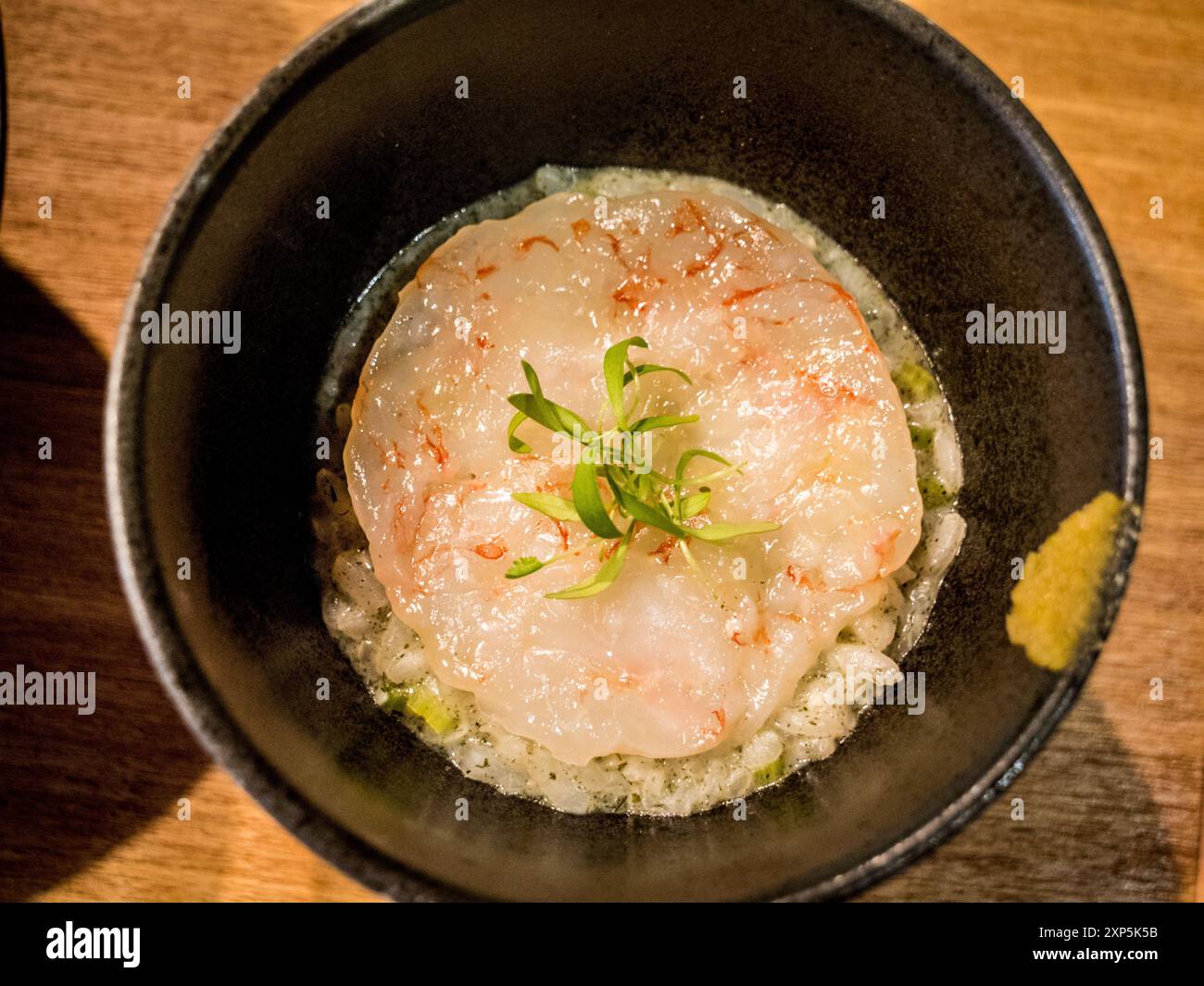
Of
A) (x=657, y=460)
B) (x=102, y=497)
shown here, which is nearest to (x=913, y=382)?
(x=657, y=460)

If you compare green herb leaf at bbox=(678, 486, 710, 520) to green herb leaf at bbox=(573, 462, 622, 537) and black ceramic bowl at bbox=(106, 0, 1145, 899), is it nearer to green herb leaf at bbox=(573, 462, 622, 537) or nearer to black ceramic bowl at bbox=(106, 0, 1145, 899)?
green herb leaf at bbox=(573, 462, 622, 537)

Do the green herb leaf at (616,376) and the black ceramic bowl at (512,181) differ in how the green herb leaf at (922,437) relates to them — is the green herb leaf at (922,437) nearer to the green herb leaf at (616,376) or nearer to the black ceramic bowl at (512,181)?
the black ceramic bowl at (512,181)

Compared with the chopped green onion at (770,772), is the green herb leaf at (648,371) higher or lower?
higher

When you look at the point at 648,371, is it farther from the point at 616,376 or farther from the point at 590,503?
the point at 590,503

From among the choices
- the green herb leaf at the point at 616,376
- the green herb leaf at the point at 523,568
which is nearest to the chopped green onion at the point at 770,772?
the green herb leaf at the point at 523,568

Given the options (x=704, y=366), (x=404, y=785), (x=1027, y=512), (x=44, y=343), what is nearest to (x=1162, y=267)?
(x=1027, y=512)
